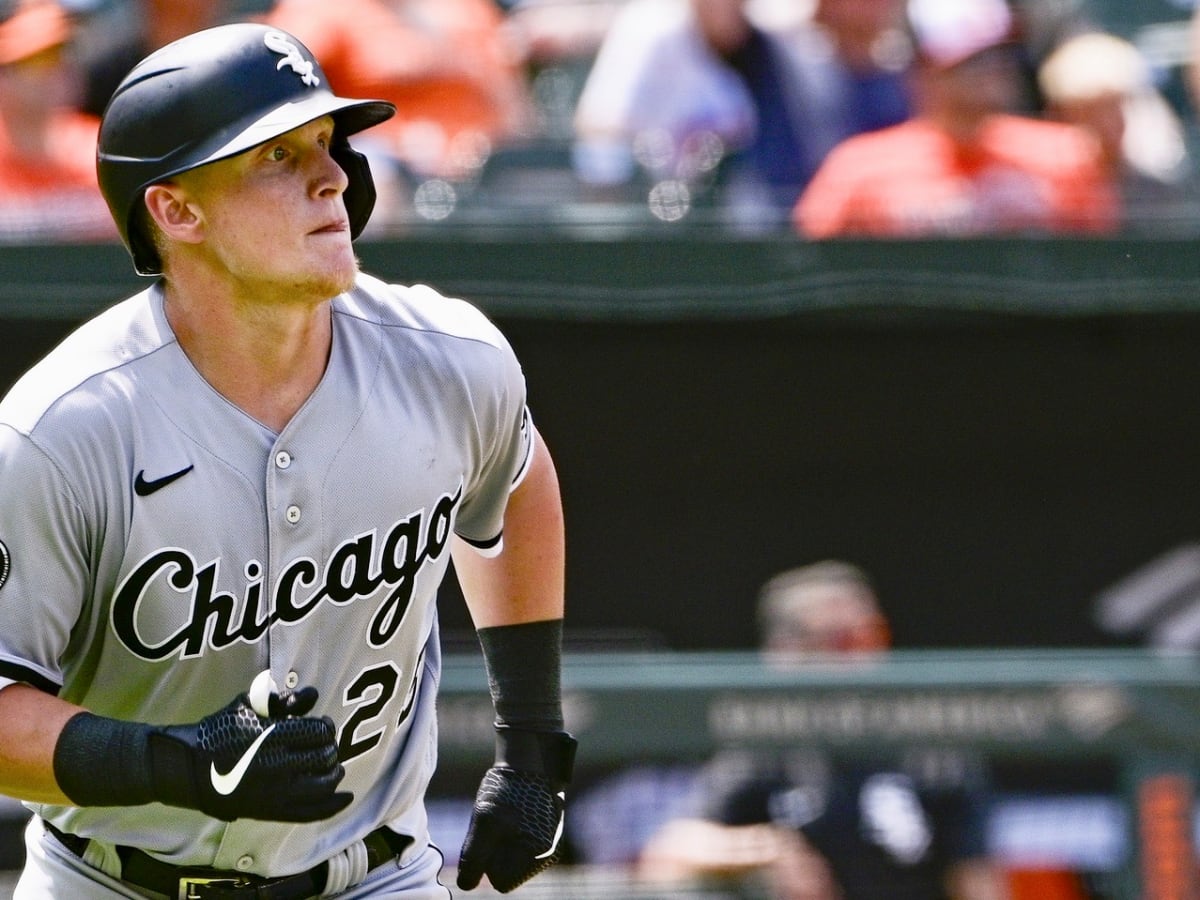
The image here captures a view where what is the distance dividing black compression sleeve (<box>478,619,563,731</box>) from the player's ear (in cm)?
79

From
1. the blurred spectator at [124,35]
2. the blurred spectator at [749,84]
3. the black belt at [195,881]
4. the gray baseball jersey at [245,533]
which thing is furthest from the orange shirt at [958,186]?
the black belt at [195,881]

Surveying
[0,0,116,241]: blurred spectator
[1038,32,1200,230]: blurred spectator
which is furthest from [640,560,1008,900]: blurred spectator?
[0,0,116,241]: blurred spectator

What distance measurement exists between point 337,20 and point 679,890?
2.82 metres

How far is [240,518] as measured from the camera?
8.40ft

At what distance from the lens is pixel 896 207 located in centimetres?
543

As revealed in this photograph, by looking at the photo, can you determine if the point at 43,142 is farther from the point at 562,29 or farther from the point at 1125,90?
the point at 1125,90

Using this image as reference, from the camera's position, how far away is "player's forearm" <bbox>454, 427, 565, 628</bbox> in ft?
9.73

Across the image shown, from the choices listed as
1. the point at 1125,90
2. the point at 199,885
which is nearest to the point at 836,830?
the point at 199,885

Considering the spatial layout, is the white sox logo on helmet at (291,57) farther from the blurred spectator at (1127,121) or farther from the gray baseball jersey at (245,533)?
the blurred spectator at (1127,121)

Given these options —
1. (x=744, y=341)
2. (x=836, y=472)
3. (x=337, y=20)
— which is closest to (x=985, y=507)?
(x=836, y=472)

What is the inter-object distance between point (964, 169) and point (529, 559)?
3.04 m

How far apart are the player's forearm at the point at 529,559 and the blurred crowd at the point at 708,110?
2362mm

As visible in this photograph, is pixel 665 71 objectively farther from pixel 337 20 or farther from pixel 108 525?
pixel 108 525

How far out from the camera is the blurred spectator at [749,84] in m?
5.78
